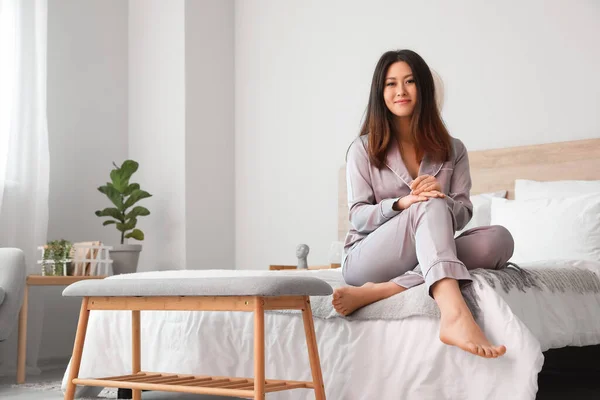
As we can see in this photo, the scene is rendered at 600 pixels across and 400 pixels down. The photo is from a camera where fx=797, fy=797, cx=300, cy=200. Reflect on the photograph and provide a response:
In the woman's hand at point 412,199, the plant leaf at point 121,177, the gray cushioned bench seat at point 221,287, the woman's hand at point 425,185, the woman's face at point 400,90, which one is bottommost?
the gray cushioned bench seat at point 221,287

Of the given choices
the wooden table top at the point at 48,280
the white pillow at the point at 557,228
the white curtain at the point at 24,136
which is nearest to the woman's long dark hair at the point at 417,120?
the white pillow at the point at 557,228

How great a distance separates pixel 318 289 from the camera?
2.03 meters

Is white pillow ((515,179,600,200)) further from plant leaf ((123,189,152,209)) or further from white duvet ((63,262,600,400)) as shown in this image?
plant leaf ((123,189,152,209))

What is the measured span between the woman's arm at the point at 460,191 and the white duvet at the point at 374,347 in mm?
288

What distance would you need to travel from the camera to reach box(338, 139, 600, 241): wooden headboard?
3.47 m

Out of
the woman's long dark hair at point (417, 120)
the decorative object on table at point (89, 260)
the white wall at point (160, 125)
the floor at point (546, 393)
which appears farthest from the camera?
the white wall at point (160, 125)

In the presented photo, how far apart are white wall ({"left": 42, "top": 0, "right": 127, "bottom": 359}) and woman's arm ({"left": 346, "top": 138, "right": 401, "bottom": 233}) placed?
8.83 feet

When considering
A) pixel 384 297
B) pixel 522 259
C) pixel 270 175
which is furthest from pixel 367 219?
pixel 270 175

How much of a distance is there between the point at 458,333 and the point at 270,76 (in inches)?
130

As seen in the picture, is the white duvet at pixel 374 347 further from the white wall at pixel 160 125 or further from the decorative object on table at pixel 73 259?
the white wall at pixel 160 125

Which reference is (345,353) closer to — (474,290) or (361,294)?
(361,294)

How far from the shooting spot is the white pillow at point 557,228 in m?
2.97

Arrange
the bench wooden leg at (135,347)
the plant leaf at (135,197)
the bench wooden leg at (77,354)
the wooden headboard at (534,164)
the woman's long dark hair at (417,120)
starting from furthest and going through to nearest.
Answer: the plant leaf at (135,197), the wooden headboard at (534,164), the bench wooden leg at (135,347), the woman's long dark hair at (417,120), the bench wooden leg at (77,354)

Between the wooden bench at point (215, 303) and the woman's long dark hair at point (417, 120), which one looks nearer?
the wooden bench at point (215, 303)
